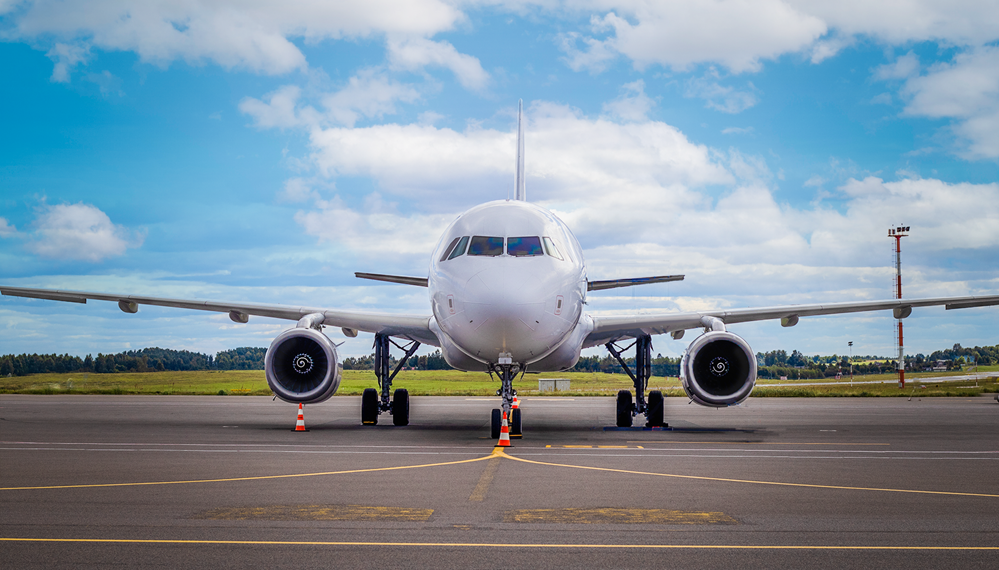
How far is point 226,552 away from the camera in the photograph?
5.86m

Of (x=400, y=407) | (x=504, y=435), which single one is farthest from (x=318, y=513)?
(x=400, y=407)

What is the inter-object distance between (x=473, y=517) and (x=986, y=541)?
420cm

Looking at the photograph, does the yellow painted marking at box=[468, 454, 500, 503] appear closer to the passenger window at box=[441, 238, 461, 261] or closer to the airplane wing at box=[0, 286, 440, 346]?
the passenger window at box=[441, 238, 461, 261]

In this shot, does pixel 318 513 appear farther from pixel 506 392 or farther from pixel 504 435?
pixel 506 392

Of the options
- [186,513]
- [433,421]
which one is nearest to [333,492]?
[186,513]

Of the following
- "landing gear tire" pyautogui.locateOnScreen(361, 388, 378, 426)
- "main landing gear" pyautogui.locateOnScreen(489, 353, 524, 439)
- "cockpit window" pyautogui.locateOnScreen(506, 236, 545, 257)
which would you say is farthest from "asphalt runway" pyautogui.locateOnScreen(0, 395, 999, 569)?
"cockpit window" pyautogui.locateOnScreen(506, 236, 545, 257)

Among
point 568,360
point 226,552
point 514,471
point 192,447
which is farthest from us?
point 568,360

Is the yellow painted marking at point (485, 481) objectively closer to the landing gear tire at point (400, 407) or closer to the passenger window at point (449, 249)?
the passenger window at point (449, 249)

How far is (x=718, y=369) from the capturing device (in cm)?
1695

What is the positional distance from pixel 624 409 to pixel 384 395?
19.2 feet

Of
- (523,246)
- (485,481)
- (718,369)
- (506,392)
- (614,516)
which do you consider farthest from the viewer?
(718,369)

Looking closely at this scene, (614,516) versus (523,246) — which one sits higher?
(523,246)

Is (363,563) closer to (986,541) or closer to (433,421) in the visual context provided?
(986,541)

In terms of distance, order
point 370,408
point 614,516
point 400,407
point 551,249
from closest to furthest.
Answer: point 614,516, point 551,249, point 400,407, point 370,408
